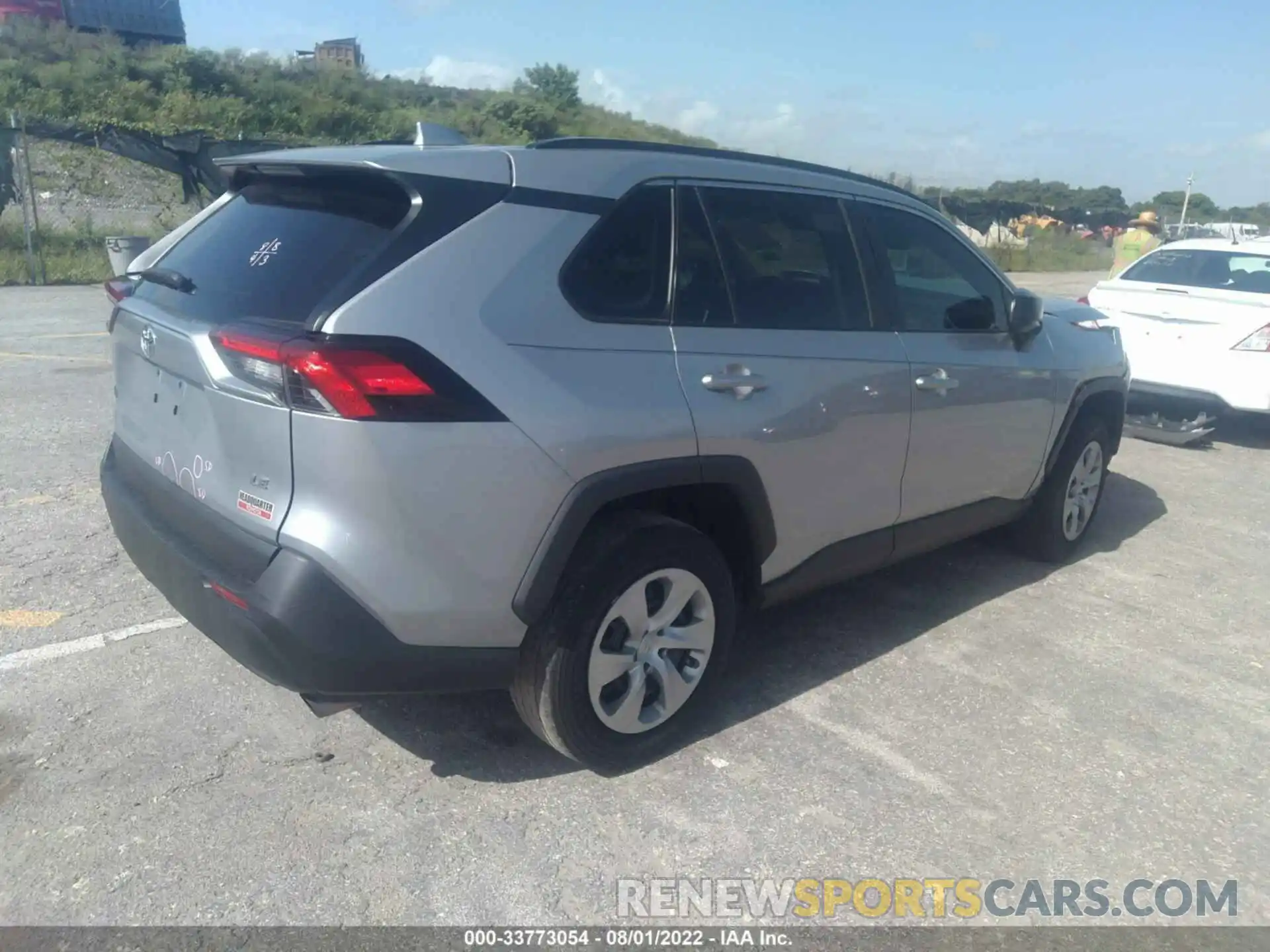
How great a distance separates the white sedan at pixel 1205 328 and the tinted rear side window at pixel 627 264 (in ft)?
17.6

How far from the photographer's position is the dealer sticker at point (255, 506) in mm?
2676

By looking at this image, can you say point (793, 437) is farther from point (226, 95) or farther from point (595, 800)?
point (226, 95)

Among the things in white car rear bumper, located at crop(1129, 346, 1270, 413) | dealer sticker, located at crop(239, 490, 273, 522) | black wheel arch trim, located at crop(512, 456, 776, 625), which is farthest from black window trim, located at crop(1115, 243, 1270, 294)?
dealer sticker, located at crop(239, 490, 273, 522)

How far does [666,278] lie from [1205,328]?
6.27m

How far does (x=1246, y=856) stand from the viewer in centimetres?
307

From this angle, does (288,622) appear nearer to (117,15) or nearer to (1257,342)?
(1257,342)

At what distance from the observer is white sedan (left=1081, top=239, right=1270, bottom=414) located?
7660mm

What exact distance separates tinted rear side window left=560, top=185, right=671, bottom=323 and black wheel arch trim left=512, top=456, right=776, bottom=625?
0.45 m

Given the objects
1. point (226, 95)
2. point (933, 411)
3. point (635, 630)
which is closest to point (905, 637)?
point (933, 411)

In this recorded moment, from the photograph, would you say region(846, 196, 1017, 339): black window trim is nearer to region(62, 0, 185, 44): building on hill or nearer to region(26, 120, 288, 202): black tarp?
region(26, 120, 288, 202): black tarp

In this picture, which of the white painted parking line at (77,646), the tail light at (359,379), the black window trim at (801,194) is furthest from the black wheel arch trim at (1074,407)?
the white painted parking line at (77,646)

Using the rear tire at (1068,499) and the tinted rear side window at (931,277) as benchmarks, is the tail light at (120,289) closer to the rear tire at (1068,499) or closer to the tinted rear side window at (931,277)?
the tinted rear side window at (931,277)

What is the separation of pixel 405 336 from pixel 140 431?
1244 millimetres

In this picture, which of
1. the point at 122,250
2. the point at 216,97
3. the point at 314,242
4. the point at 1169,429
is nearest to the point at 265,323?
the point at 314,242
